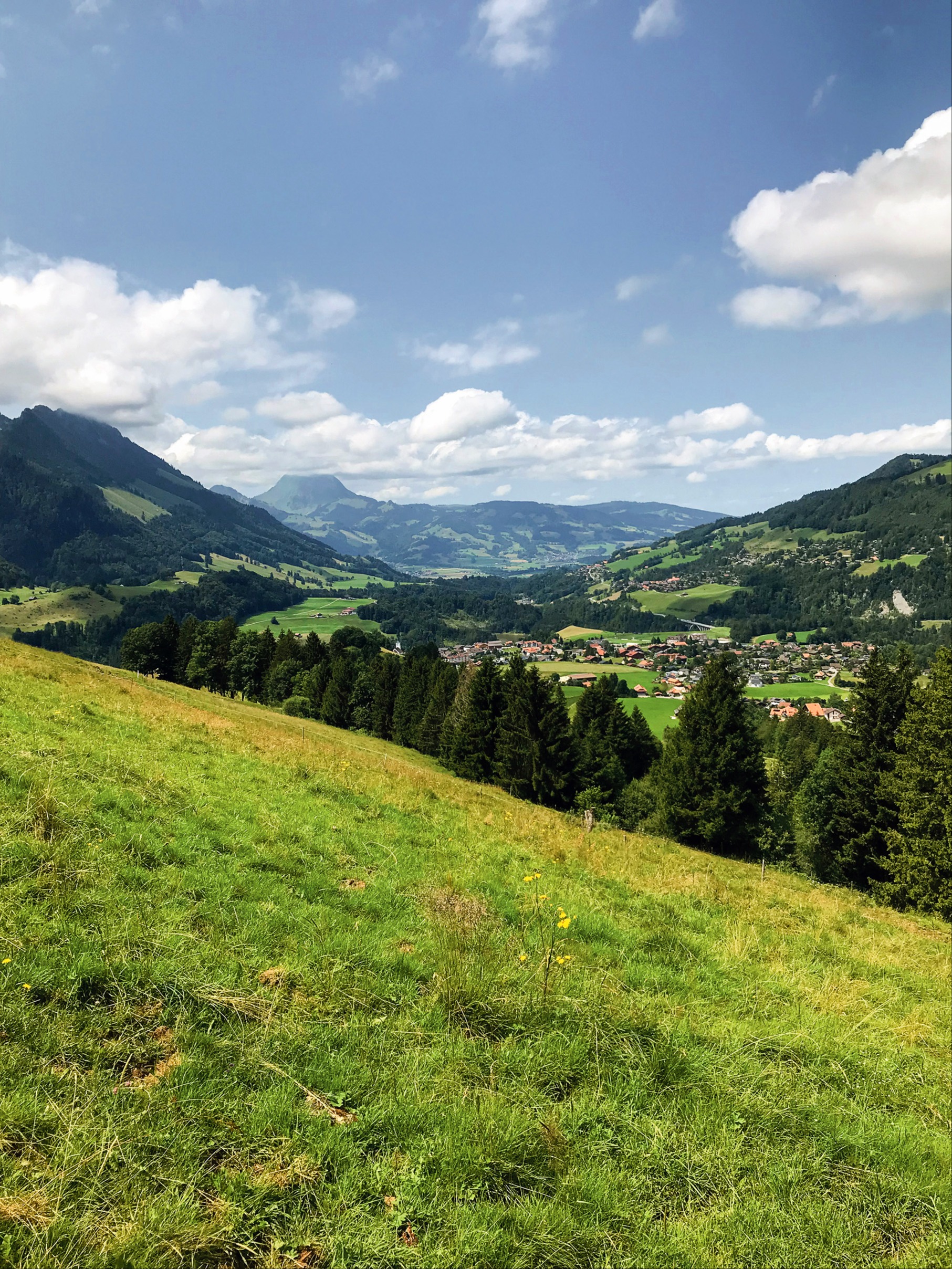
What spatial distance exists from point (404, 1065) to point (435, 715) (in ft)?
213

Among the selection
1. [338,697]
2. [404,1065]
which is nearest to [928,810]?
[404,1065]

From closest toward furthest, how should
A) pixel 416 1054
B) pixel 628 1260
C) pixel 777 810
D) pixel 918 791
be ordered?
1. pixel 628 1260
2. pixel 416 1054
3. pixel 918 791
4. pixel 777 810

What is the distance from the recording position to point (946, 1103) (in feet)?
22.4

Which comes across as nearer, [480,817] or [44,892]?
[44,892]

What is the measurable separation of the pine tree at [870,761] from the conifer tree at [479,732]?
98.9 ft

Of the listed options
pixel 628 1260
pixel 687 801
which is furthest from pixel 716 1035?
pixel 687 801

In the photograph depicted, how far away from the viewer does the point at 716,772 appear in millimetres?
36688

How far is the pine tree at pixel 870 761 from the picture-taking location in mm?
33156

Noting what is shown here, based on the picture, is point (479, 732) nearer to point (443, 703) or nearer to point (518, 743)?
point (518, 743)

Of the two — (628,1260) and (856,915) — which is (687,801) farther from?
(628,1260)

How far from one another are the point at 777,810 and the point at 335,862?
7020 cm

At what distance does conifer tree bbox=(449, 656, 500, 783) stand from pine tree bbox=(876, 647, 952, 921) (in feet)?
110

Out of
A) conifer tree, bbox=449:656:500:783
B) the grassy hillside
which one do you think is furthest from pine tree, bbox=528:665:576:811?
the grassy hillside

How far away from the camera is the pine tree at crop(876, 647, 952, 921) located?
86.3 feet
